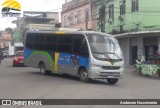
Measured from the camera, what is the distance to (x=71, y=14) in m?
60.2

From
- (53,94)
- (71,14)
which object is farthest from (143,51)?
(53,94)

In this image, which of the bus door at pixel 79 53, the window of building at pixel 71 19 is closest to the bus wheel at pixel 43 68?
the bus door at pixel 79 53

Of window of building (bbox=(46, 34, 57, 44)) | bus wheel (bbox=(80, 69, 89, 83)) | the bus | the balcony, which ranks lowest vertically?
bus wheel (bbox=(80, 69, 89, 83))

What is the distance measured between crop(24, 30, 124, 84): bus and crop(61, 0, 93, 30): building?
25.9 metres

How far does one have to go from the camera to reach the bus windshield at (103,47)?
21609mm

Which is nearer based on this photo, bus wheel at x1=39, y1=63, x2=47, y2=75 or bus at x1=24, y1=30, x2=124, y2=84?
bus at x1=24, y1=30, x2=124, y2=84

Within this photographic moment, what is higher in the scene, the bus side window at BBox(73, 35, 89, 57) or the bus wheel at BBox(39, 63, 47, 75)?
the bus side window at BBox(73, 35, 89, 57)

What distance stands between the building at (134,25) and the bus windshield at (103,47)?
55.2 feet

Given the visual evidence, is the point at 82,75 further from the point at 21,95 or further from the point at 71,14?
the point at 71,14

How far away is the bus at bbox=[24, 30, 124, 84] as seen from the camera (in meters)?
21.5

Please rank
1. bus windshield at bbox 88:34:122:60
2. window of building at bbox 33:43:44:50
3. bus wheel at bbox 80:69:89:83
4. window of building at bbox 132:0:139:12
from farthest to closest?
window of building at bbox 132:0:139:12
window of building at bbox 33:43:44:50
bus wheel at bbox 80:69:89:83
bus windshield at bbox 88:34:122:60

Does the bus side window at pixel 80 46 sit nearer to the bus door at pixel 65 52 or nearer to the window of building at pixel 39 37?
the bus door at pixel 65 52

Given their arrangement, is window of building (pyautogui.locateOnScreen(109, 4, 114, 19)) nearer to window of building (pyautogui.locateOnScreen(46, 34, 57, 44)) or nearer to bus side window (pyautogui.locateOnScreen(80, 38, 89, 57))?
window of building (pyautogui.locateOnScreen(46, 34, 57, 44))

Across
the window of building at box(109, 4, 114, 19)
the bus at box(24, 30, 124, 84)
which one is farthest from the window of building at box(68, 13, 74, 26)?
the bus at box(24, 30, 124, 84)
